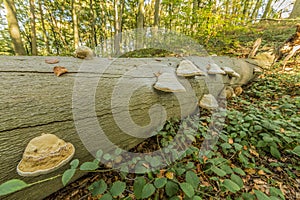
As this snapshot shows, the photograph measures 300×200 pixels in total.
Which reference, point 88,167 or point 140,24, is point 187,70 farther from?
point 140,24

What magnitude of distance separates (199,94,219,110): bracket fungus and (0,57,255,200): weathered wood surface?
910 millimetres

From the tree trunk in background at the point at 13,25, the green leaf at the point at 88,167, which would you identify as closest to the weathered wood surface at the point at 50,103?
the green leaf at the point at 88,167

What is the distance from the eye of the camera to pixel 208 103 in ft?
7.67

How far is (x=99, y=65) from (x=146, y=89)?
1.97 feet

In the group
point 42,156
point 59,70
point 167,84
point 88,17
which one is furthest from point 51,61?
point 88,17

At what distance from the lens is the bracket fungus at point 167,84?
1.55m

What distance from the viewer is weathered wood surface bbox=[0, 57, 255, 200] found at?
896 millimetres

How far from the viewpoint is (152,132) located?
1816 millimetres

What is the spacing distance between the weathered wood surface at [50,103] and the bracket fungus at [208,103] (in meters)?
0.91

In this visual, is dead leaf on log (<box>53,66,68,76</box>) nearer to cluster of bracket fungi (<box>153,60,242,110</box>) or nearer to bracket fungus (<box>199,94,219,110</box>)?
cluster of bracket fungi (<box>153,60,242,110</box>)

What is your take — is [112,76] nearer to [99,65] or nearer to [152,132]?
[99,65]

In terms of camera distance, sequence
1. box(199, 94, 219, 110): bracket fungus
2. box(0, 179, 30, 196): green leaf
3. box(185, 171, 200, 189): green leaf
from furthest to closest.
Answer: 1. box(199, 94, 219, 110): bracket fungus
2. box(185, 171, 200, 189): green leaf
3. box(0, 179, 30, 196): green leaf

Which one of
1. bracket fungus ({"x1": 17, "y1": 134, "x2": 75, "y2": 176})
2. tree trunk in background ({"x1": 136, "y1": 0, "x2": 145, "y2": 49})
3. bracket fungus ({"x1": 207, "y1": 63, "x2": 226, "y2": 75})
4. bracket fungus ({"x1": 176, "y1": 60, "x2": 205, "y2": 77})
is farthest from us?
tree trunk in background ({"x1": 136, "y1": 0, "x2": 145, "y2": 49})

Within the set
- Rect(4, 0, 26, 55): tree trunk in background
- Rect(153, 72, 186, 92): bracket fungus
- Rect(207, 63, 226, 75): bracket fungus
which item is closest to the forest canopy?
Rect(4, 0, 26, 55): tree trunk in background
